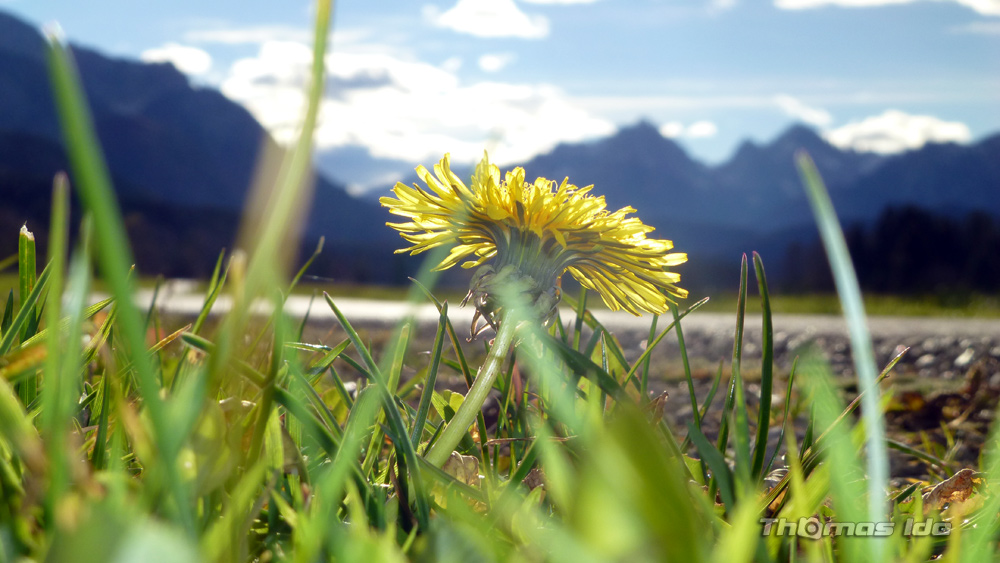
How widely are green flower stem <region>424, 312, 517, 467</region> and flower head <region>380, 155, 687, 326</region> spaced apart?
0.40 feet

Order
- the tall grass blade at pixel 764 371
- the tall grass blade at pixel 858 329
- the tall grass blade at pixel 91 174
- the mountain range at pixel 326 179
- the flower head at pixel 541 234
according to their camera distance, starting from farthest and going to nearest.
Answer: the mountain range at pixel 326 179 < the flower head at pixel 541 234 < the tall grass blade at pixel 764 371 < the tall grass blade at pixel 858 329 < the tall grass blade at pixel 91 174

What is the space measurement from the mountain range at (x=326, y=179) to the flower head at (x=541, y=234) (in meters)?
19.8

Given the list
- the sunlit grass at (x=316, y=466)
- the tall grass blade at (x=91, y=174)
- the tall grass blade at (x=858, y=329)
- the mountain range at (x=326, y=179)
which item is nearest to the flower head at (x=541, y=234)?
the sunlit grass at (x=316, y=466)

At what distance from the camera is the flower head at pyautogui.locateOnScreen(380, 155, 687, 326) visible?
910 mm

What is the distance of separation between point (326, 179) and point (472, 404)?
11401cm

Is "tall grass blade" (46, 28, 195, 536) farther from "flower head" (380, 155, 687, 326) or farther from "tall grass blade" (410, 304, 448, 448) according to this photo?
"flower head" (380, 155, 687, 326)

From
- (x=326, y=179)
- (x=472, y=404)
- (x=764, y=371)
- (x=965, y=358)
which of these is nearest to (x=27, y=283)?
(x=472, y=404)

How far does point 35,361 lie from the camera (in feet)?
1.68

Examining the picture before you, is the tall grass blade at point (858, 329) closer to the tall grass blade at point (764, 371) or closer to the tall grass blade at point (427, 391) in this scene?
the tall grass blade at point (764, 371)

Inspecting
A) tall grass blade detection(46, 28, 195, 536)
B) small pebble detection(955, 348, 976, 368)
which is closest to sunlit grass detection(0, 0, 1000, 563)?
tall grass blade detection(46, 28, 195, 536)

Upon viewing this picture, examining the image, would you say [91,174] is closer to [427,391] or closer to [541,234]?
[427,391]

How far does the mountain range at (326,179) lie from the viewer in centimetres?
4638

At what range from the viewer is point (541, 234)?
93 centimetres

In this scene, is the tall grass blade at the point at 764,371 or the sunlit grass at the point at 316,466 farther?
the tall grass blade at the point at 764,371
